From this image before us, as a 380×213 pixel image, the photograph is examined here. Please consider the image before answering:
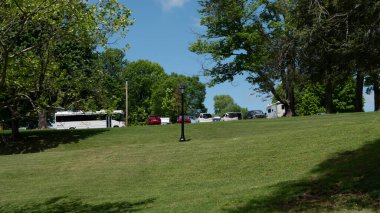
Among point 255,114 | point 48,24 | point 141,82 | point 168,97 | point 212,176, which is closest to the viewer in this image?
point 48,24

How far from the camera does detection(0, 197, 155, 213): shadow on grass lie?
11299mm

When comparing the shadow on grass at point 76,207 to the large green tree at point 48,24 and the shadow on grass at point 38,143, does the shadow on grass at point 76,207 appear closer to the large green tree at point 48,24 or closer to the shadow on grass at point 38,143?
the large green tree at point 48,24

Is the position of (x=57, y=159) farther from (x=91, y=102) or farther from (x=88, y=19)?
(x=88, y=19)

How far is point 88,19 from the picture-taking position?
364 inches

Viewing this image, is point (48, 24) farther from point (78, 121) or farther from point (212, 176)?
point (78, 121)

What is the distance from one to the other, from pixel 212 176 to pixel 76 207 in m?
4.96

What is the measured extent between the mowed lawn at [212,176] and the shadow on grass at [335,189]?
0.8 inches

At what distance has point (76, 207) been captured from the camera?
1232 cm

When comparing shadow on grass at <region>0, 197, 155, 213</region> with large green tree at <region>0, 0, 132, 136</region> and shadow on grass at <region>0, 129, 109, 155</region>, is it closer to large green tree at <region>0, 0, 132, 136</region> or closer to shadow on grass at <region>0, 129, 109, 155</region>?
large green tree at <region>0, 0, 132, 136</region>

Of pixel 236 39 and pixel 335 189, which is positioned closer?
pixel 335 189

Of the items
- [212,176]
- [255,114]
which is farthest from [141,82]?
[212,176]

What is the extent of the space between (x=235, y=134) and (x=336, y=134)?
11786 mm

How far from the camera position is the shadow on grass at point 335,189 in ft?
29.5

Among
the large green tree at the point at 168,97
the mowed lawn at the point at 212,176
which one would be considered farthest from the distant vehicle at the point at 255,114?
the mowed lawn at the point at 212,176
